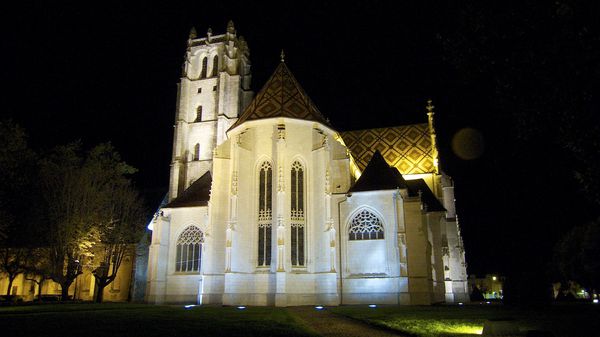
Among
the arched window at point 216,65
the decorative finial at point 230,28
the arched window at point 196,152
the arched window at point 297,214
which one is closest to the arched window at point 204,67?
the arched window at point 216,65

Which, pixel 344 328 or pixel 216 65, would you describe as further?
pixel 216 65

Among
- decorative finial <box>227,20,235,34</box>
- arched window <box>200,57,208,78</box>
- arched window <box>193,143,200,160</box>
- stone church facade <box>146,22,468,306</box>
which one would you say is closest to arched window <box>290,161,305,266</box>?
stone church facade <box>146,22,468,306</box>

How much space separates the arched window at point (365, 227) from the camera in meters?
28.8

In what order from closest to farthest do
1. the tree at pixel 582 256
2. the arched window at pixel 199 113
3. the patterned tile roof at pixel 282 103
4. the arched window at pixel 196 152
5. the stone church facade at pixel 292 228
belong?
the stone church facade at pixel 292 228
the patterned tile roof at pixel 282 103
the tree at pixel 582 256
the arched window at pixel 196 152
the arched window at pixel 199 113

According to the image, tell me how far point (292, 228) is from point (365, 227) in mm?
4595

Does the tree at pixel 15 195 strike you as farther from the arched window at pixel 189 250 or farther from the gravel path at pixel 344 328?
the gravel path at pixel 344 328

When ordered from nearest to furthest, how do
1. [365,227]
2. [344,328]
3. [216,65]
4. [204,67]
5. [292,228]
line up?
[344,328]
[292,228]
[365,227]
[216,65]
[204,67]

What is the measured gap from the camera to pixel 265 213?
28.8 m

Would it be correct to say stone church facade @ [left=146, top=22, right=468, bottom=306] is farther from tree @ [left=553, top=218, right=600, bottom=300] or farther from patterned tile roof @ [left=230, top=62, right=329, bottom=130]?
tree @ [left=553, top=218, right=600, bottom=300]

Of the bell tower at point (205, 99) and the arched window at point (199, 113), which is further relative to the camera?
the arched window at point (199, 113)

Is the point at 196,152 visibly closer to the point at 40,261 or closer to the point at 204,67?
the point at 204,67

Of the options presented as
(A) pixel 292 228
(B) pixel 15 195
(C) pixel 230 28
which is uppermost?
(C) pixel 230 28

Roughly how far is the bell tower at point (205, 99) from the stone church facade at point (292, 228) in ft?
13.1

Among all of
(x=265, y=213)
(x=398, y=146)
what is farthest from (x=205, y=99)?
(x=398, y=146)
